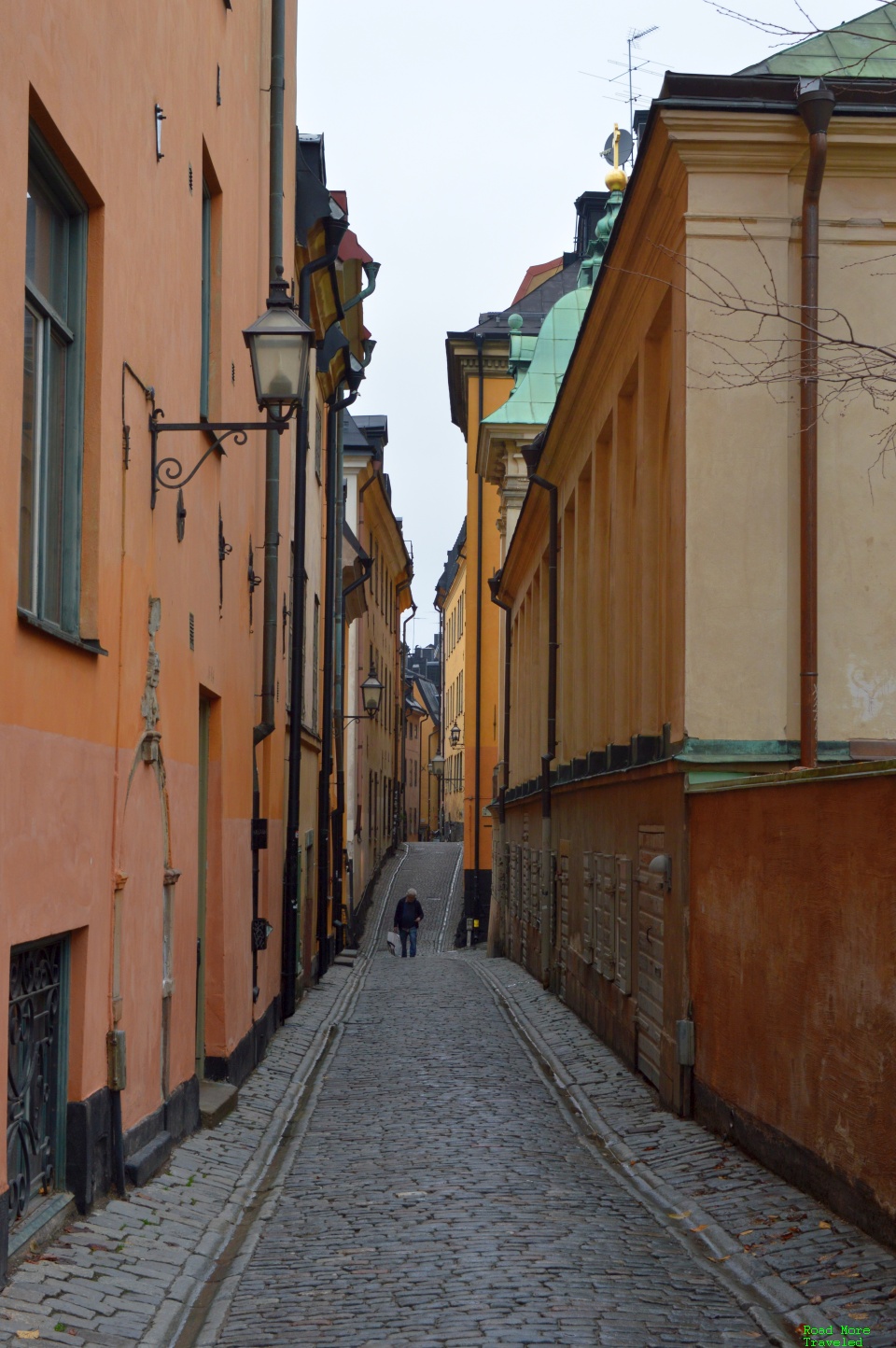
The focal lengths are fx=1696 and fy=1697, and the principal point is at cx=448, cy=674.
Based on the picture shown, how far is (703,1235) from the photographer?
25.7 ft

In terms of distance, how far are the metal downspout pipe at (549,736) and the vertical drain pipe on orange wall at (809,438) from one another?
1066 centimetres

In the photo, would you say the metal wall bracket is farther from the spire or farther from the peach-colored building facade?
the spire

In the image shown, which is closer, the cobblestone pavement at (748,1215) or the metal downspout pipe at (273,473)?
the cobblestone pavement at (748,1215)

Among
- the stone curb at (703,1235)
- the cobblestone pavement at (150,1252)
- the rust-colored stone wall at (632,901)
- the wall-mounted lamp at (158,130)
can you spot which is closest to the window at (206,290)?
the wall-mounted lamp at (158,130)

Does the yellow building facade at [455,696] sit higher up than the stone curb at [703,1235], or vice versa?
the yellow building facade at [455,696]

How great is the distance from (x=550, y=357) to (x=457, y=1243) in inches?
1076

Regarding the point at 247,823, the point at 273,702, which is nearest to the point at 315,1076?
the point at 247,823

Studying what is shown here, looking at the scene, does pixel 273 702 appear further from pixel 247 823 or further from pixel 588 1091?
pixel 588 1091

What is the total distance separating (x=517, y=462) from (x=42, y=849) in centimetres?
2773

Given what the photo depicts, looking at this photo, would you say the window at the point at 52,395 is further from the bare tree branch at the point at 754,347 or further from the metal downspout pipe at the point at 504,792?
the metal downspout pipe at the point at 504,792

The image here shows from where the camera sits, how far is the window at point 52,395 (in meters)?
6.90

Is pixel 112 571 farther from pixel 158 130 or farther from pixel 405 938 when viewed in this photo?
pixel 405 938

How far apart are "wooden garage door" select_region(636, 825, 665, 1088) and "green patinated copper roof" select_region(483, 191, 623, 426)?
19.7 m

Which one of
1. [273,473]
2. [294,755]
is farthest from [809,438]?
[294,755]
